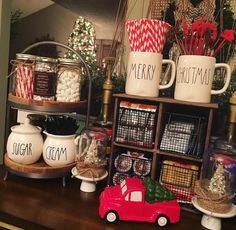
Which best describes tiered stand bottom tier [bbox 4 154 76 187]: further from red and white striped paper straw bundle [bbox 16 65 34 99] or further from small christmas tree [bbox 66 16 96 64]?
small christmas tree [bbox 66 16 96 64]

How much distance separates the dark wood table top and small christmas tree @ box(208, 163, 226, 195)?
116mm

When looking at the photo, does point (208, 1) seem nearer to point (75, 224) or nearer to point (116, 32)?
point (116, 32)

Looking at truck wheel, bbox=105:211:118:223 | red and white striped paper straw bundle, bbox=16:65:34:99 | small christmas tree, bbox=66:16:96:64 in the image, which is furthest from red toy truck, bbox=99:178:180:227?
small christmas tree, bbox=66:16:96:64

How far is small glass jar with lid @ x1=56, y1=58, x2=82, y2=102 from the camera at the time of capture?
1.01 metres

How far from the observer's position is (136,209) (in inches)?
33.3

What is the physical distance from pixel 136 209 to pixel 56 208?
0.79ft

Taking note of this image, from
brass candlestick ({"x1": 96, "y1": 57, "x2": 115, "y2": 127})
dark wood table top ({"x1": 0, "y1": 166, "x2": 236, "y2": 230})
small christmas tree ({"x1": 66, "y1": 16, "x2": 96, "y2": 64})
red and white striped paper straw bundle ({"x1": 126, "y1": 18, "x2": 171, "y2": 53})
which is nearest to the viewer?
dark wood table top ({"x1": 0, "y1": 166, "x2": 236, "y2": 230})

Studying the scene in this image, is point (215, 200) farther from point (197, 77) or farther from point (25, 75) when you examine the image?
point (25, 75)

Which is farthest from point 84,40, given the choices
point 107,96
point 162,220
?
point 162,220

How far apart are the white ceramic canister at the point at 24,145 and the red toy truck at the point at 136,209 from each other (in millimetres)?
325

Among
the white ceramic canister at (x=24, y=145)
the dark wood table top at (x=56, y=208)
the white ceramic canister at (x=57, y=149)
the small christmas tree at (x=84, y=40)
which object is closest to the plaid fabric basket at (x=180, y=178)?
the dark wood table top at (x=56, y=208)

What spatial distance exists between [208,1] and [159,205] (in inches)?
31.1

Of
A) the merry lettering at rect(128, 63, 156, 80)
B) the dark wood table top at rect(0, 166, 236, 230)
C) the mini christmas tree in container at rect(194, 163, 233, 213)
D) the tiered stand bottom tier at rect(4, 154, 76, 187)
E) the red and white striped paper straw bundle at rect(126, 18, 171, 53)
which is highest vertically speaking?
the red and white striped paper straw bundle at rect(126, 18, 171, 53)

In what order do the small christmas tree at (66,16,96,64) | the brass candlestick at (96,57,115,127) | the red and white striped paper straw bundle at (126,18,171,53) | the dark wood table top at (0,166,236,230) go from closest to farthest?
the dark wood table top at (0,166,236,230), the red and white striped paper straw bundle at (126,18,171,53), the brass candlestick at (96,57,115,127), the small christmas tree at (66,16,96,64)
